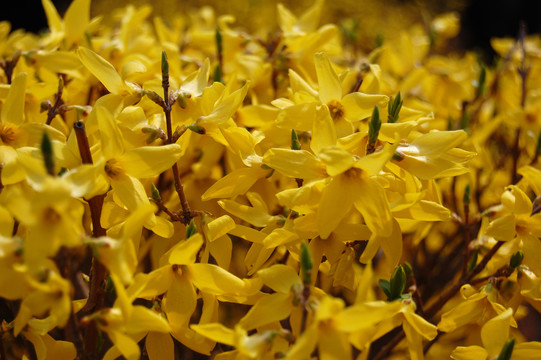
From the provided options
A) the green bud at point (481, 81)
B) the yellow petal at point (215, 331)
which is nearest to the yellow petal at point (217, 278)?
the yellow petal at point (215, 331)

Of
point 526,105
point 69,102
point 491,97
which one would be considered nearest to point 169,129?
point 69,102

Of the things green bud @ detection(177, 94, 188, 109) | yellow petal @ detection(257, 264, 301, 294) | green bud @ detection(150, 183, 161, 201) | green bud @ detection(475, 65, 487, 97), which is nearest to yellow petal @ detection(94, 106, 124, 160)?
green bud @ detection(150, 183, 161, 201)

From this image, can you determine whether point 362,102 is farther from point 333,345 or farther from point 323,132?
point 333,345

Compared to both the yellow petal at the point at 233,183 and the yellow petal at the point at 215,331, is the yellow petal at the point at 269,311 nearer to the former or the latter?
the yellow petal at the point at 215,331

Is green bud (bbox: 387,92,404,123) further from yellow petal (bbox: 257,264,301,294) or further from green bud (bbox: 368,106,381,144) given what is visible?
yellow petal (bbox: 257,264,301,294)

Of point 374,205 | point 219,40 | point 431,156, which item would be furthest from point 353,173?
point 219,40

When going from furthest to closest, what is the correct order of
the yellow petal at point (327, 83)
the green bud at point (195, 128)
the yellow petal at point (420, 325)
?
the yellow petal at point (327, 83) < the green bud at point (195, 128) < the yellow petal at point (420, 325)
